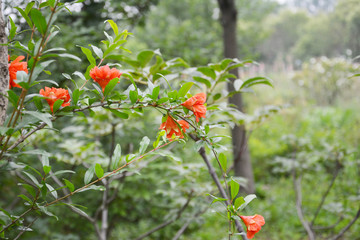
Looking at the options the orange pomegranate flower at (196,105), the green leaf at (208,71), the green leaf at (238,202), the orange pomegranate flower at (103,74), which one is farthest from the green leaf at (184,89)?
the green leaf at (208,71)

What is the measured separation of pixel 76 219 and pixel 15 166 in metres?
1.64

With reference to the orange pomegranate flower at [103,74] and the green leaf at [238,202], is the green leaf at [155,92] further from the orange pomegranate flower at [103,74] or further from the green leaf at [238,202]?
the green leaf at [238,202]

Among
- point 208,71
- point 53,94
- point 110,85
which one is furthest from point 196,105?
point 208,71

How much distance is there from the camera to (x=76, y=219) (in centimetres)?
198

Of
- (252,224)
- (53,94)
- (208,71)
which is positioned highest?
(208,71)

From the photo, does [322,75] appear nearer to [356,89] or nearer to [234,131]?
[356,89]

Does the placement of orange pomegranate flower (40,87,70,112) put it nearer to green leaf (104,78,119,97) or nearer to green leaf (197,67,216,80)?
green leaf (104,78,119,97)

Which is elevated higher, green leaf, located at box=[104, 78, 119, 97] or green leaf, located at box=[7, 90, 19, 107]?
green leaf, located at box=[104, 78, 119, 97]

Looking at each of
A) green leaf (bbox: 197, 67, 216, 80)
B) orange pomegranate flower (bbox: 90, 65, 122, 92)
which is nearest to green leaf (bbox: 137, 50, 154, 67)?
green leaf (bbox: 197, 67, 216, 80)

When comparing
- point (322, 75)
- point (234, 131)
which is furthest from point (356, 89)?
point (234, 131)

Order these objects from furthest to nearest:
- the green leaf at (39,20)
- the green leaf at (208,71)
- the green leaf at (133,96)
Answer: the green leaf at (208,71)
the green leaf at (133,96)
the green leaf at (39,20)

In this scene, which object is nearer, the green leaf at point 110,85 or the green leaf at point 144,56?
the green leaf at point 110,85

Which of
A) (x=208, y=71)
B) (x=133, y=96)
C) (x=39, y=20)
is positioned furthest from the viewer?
(x=208, y=71)

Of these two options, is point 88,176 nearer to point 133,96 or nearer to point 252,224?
point 133,96
